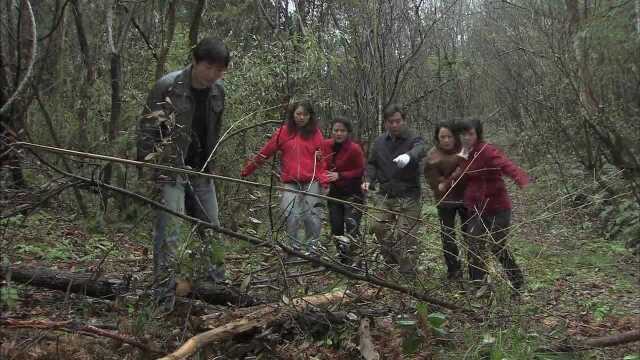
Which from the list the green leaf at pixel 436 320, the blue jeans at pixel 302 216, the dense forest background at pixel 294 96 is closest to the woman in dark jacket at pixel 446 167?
the dense forest background at pixel 294 96

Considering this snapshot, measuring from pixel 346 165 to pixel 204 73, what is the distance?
2.59 m

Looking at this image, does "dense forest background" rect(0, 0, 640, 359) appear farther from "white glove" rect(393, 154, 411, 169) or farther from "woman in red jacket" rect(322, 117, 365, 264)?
"woman in red jacket" rect(322, 117, 365, 264)

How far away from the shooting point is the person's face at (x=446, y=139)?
571cm

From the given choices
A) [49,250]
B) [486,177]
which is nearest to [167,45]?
[49,250]

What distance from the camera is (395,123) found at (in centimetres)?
615

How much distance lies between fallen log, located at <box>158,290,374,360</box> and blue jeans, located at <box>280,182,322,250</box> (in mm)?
337

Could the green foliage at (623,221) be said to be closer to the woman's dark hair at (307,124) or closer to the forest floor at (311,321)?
the forest floor at (311,321)

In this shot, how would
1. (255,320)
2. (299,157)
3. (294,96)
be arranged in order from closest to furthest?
(255,320) < (299,157) < (294,96)

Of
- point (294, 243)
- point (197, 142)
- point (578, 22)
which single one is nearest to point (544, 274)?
point (294, 243)

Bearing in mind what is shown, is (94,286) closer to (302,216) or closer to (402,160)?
(302,216)

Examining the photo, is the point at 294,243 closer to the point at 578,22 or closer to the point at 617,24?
the point at 578,22

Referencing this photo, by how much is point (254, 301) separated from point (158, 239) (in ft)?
2.25

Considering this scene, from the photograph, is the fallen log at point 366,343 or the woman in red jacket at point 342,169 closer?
the fallen log at point 366,343

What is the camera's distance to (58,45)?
7230 millimetres
